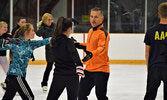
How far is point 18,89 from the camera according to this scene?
11.3 ft

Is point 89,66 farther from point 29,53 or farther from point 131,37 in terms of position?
point 131,37

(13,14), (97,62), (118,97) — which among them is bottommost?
(118,97)

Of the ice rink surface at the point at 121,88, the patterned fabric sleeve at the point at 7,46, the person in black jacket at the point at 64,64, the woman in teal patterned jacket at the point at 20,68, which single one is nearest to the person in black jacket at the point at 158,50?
the person in black jacket at the point at 64,64

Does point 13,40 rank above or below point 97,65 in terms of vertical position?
above

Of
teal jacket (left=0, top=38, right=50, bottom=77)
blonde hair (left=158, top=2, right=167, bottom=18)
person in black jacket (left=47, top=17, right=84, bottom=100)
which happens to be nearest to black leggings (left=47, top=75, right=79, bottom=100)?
person in black jacket (left=47, top=17, right=84, bottom=100)

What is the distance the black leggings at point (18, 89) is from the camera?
3438 millimetres

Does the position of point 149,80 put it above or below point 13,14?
below

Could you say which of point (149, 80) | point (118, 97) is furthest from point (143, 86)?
point (149, 80)

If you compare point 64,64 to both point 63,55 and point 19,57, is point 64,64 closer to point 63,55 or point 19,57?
point 63,55

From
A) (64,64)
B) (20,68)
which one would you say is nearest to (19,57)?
(20,68)

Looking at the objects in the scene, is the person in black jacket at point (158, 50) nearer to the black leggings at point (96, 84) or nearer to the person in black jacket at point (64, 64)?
the black leggings at point (96, 84)

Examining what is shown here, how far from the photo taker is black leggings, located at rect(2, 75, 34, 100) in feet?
11.3

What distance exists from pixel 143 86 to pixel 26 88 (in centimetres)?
346

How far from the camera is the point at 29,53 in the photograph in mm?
3584
